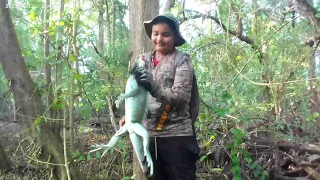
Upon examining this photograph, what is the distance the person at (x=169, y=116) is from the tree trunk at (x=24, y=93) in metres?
1.75

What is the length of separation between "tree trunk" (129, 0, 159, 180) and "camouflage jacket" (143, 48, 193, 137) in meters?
1.00

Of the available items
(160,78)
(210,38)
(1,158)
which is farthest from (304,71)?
(1,158)

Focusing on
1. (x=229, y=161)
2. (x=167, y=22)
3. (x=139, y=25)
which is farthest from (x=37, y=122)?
(x=229, y=161)

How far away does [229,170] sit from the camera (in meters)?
4.73

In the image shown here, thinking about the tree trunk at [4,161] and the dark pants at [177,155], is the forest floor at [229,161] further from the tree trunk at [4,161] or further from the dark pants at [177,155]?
the dark pants at [177,155]

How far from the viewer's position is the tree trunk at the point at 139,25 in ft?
12.0

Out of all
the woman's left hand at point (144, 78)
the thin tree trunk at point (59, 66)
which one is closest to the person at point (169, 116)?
the woman's left hand at point (144, 78)

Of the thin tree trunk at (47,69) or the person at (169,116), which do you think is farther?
the thin tree trunk at (47,69)

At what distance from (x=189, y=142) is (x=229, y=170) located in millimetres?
2287

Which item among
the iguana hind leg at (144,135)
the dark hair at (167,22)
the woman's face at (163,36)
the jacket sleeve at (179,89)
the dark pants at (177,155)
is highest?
the dark hair at (167,22)

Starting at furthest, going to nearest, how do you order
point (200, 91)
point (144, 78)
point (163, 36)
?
point (200, 91)
point (163, 36)
point (144, 78)

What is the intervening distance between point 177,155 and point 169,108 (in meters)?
0.32

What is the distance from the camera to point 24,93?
404cm

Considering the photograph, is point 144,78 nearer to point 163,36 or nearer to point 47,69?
point 163,36
